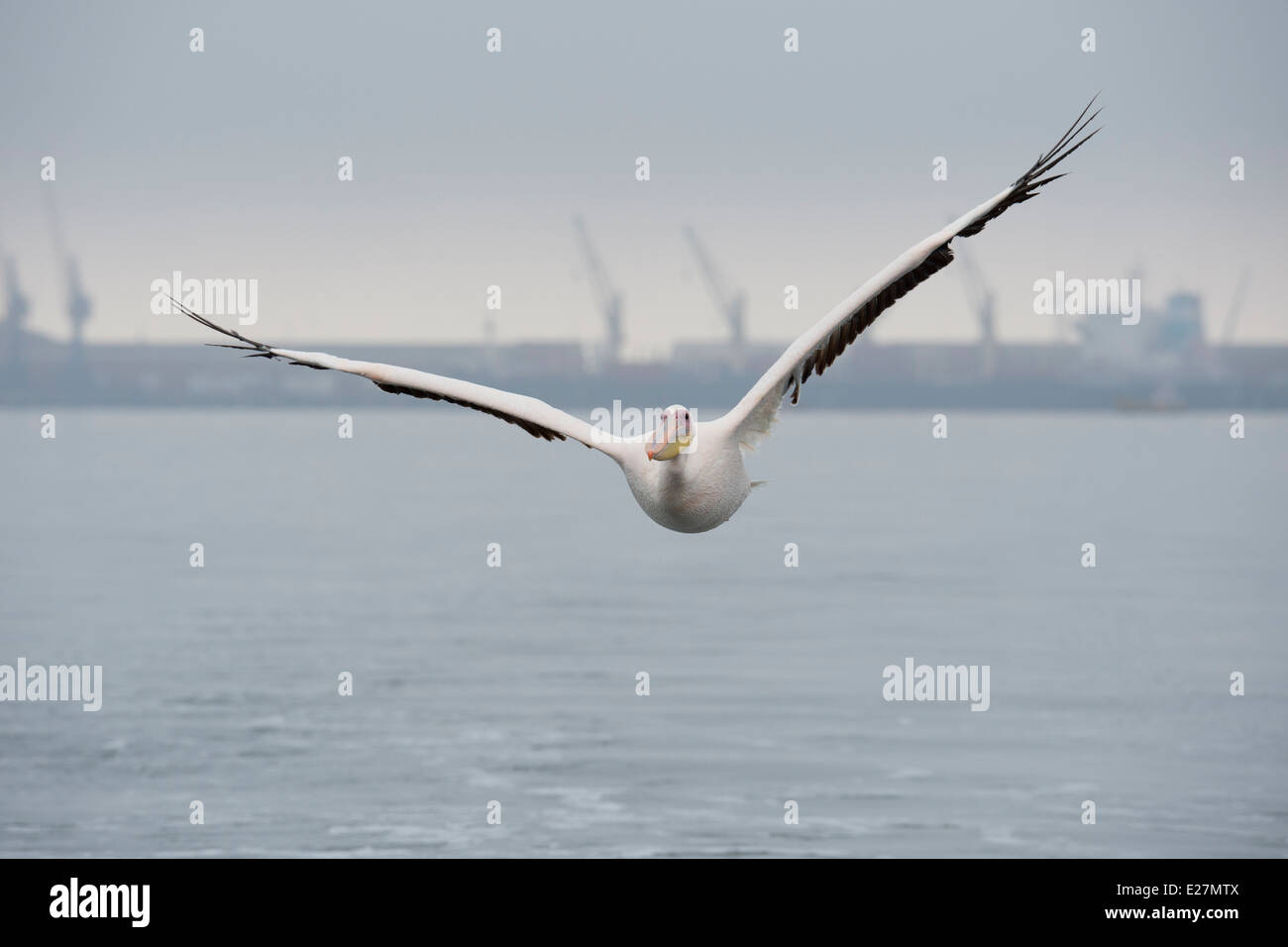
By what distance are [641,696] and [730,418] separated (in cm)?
2652

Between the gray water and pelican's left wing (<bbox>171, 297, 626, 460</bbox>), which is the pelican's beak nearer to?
pelican's left wing (<bbox>171, 297, 626, 460</bbox>)

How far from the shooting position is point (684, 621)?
57.4 m

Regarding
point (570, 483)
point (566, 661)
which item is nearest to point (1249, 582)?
point (566, 661)

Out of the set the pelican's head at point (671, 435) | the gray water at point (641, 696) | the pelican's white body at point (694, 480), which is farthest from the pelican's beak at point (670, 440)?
the gray water at point (641, 696)

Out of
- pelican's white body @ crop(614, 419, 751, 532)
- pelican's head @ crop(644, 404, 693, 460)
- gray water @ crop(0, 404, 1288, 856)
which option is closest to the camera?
pelican's head @ crop(644, 404, 693, 460)

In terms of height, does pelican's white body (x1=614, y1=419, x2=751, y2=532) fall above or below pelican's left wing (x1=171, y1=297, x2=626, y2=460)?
below

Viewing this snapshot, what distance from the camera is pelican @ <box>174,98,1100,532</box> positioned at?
1786 centimetres

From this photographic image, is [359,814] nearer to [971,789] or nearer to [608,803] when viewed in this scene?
[608,803]

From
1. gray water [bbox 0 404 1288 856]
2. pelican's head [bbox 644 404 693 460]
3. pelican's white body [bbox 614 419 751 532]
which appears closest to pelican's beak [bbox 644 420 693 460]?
pelican's head [bbox 644 404 693 460]

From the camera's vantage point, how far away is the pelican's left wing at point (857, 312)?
17.9 metres

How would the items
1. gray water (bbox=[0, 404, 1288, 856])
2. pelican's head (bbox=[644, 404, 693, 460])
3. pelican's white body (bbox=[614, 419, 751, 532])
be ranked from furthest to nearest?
1. gray water (bbox=[0, 404, 1288, 856])
2. pelican's white body (bbox=[614, 419, 751, 532])
3. pelican's head (bbox=[644, 404, 693, 460])

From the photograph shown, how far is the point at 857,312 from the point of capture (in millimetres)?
18438

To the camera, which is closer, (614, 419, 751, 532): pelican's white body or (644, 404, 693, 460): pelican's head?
(644, 404, 693, 460): pelican's head

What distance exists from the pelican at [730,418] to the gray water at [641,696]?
15.4 metres
